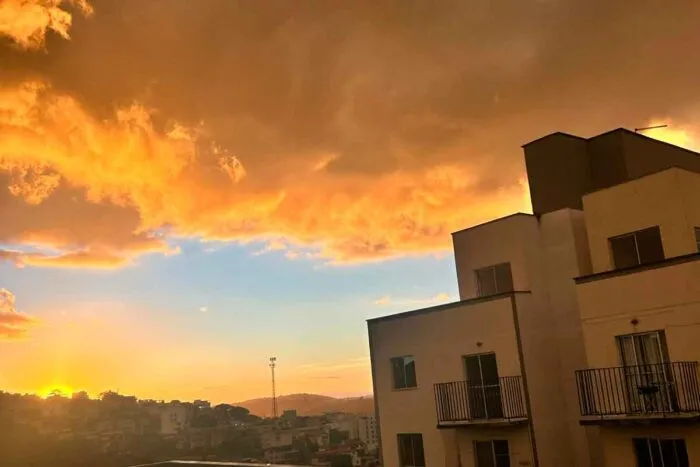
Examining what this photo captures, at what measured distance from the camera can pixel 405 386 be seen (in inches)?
781

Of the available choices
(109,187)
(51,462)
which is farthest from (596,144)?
(51,462)

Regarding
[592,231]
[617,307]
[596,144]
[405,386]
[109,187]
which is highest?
[109,187]

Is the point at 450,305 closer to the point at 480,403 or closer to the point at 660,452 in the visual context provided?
the point at 480,403

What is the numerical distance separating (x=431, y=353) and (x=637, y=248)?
711 centimetres

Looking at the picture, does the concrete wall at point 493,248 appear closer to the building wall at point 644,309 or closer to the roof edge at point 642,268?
the roof edge at point 642,268

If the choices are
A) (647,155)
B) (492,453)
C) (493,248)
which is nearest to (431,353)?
(492,453)

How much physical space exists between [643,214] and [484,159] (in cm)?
1045

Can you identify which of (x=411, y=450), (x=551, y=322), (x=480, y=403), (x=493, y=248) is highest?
(x=493, y=248)

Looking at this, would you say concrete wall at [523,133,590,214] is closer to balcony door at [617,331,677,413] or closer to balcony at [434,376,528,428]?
balcony at [434,376,528,428]

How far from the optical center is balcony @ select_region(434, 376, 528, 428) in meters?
16.5

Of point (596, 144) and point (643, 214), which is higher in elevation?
point (596, 144)

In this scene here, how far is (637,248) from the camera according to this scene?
15.6 meters

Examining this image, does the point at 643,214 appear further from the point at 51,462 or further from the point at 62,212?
the point at 51,462

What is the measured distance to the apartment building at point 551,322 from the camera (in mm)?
14406
